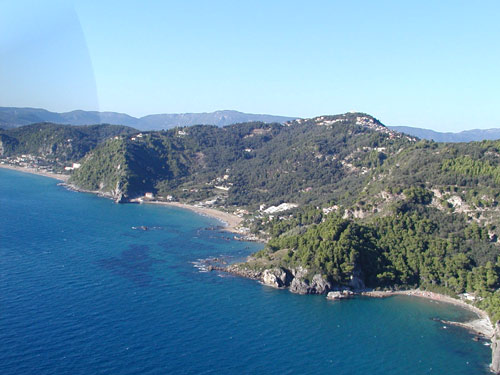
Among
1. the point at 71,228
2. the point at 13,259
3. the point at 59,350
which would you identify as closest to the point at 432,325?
the point at 59,350

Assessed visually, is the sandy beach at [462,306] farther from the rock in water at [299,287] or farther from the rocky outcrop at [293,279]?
the rock in water at [299,287]

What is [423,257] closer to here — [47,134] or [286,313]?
[286,313]

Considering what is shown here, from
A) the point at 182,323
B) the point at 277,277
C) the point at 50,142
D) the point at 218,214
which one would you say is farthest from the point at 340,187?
the point at 50,142

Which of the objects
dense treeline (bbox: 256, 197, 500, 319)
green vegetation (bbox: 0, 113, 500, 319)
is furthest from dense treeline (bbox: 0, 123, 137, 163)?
dense treeline (bbox: 256, 197, 500, 319)

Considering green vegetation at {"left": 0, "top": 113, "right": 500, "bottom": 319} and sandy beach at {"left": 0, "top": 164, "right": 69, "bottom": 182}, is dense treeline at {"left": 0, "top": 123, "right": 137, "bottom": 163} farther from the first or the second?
sandy beach at {"left": 0, "top": 164, "right": 69, "bottom": 182}

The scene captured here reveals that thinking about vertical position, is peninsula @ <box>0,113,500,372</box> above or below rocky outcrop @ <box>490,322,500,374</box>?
→ above

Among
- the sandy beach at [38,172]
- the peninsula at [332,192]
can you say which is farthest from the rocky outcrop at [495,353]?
the sandy beach at [38,172]

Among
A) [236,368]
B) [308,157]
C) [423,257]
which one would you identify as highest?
[308,157]
